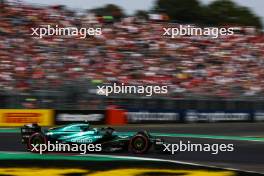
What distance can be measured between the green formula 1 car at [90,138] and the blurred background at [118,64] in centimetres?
787

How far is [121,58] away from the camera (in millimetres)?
21703

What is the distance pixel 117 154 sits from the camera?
958cm

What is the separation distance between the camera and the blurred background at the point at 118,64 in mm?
17875

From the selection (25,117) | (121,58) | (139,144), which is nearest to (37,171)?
(139,144)

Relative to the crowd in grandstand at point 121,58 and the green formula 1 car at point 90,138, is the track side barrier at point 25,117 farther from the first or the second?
the green formula 1 car at point 90,138

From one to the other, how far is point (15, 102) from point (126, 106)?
178 inches

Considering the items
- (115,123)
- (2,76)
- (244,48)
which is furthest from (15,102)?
(244,48)

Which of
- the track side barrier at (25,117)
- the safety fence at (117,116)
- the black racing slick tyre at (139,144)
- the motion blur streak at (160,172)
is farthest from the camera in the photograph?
the safety fence at (117,116)

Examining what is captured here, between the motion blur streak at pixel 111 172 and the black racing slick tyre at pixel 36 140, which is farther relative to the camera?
the black racing slick tyre at pixel 36 140

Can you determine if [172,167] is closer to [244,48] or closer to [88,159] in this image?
[88,159]

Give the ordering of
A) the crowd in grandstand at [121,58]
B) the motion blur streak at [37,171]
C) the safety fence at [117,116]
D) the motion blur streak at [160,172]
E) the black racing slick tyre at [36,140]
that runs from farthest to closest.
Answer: the crowd in grandstand at [121,58], the safety fence at [117,116], the black racing slick tyre at [36,140], the motion blur streak at [160,172], the motion blur streak at [37,171]

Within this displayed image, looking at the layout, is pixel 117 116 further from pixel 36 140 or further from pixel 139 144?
pixel 36 140

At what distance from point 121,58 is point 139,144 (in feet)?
40.5

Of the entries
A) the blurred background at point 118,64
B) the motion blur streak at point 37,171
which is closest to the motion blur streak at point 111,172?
the motion blur streak at point 37,171
